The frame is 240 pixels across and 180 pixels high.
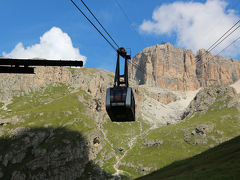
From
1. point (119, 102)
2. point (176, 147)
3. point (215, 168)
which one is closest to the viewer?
point (119, 102)

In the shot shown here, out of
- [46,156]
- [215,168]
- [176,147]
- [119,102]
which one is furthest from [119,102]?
[176,147]

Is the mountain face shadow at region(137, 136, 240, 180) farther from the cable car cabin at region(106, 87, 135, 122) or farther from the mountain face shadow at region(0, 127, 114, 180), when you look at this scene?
the mountain face shadow at region(0, 127, 114, 180)

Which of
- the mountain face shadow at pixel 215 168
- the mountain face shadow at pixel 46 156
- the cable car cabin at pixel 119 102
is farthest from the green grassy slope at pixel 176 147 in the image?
the cable car cabin at pixel 119 102

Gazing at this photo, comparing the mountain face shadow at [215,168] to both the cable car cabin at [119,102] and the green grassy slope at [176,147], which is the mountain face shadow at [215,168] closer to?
the cable car cabin at [119,102]

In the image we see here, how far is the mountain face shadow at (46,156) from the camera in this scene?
139000 mm

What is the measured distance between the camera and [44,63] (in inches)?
976

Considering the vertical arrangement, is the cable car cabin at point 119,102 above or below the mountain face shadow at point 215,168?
above

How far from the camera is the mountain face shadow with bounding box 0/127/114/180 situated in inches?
5472

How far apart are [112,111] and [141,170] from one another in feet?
439

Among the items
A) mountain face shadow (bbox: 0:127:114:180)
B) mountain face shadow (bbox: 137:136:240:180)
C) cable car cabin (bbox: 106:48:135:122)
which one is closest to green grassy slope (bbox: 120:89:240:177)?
mountain face shadow (bbox: 0:127:114:180)

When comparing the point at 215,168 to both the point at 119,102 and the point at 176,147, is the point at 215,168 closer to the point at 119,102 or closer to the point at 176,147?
the point at 119,102

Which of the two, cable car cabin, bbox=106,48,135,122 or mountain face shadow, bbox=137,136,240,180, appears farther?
mountain face shadow, bbox=137,136,240,180

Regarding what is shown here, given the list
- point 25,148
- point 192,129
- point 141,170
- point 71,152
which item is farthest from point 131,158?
point 25,148

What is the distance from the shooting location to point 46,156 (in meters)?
147
